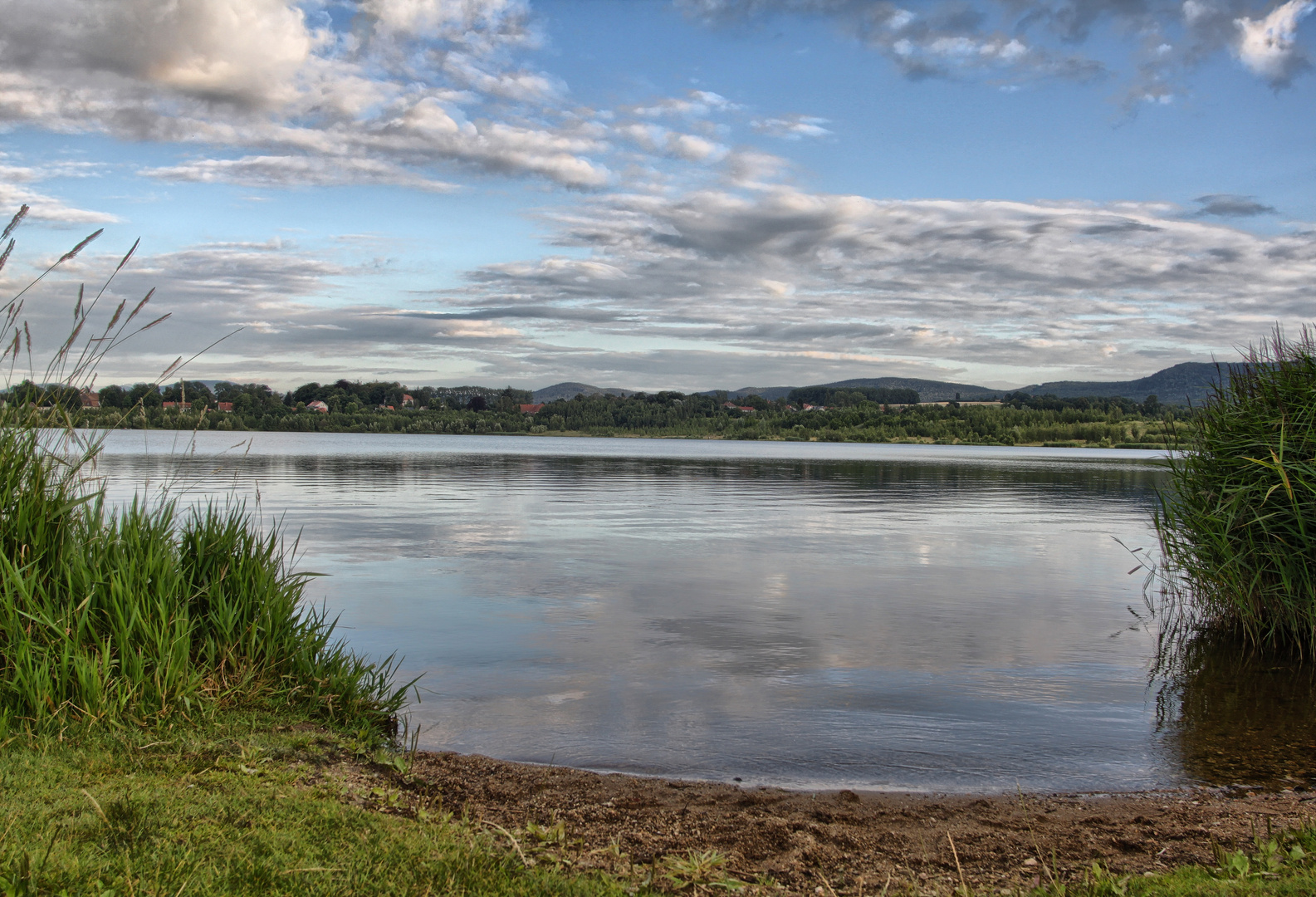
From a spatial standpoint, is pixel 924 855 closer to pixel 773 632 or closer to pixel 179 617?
pixel 179 617

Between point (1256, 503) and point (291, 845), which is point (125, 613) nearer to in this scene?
point (291, 845)

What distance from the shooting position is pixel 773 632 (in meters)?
12.6

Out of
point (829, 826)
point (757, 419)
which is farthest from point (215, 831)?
point (757, 419)

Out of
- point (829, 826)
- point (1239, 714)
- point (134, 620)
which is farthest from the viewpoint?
point (1239, 714)

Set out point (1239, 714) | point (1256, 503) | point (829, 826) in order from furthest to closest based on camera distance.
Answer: point (1256, 503) → point (1239, 714) → point (829, 826)

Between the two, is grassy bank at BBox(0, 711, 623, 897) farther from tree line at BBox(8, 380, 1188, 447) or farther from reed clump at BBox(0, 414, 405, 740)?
tree line at BBox(8, 380, 1188, 447)

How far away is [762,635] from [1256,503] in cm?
673

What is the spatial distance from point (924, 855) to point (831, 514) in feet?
79.7

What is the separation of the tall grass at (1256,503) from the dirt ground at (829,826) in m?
5.28

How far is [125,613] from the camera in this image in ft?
21.2

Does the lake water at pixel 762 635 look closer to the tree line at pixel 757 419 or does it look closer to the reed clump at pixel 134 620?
the reed clump at pixel 134 620

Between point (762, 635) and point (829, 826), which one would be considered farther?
point (762, 635)

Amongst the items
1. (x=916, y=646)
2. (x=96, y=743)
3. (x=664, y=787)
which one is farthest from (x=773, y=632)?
(x=96, y=743)

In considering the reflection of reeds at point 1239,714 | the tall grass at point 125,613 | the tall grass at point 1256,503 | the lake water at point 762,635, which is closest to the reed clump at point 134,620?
the tall grass at point 125,613
